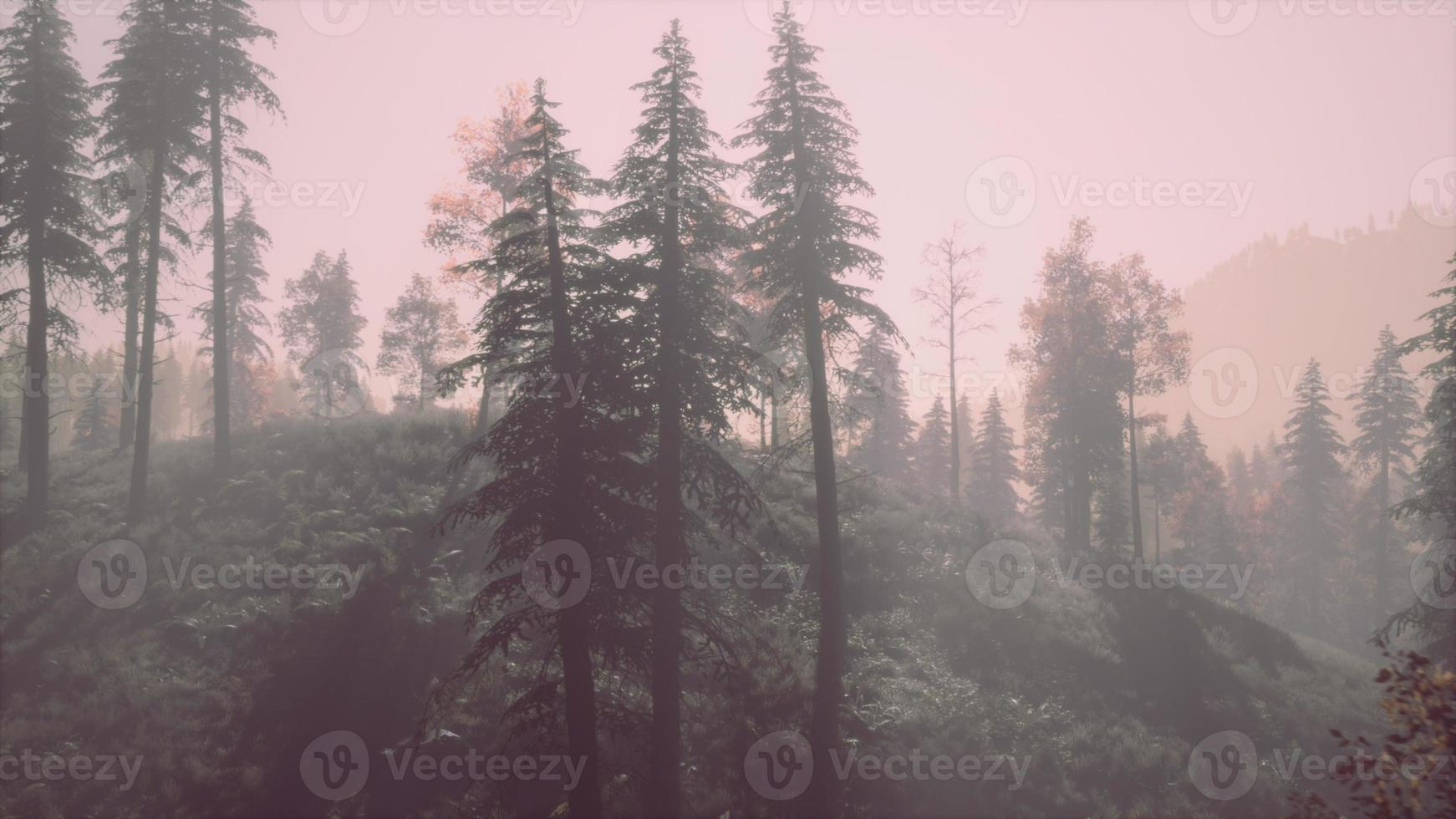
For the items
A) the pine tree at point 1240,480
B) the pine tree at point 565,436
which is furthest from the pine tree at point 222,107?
the pine tree at point 1240,480

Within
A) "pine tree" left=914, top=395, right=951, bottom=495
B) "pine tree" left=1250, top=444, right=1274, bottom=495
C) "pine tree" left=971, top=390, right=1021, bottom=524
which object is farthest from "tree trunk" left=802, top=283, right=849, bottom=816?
"pine tree" left=1250, top=444, right=1274, bottom=495

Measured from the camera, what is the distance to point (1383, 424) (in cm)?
3647

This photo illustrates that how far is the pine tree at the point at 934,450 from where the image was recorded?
4909 centimetres

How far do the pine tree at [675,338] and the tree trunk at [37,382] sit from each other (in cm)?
1865

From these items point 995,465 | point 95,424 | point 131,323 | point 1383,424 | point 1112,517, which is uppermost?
point 131,323

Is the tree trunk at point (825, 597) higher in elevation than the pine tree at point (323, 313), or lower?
lower

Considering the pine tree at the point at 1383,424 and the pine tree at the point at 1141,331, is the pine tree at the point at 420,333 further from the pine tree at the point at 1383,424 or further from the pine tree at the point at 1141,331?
the pine tree at the point at 1383,424

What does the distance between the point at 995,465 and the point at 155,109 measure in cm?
4808

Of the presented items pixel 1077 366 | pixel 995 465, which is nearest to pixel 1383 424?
pixel 995 465

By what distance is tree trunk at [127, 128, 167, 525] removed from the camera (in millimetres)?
19266

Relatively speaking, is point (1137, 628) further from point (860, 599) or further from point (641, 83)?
point (641, 83)

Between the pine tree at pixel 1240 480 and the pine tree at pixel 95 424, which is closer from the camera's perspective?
the pine tree at pixel 95 424

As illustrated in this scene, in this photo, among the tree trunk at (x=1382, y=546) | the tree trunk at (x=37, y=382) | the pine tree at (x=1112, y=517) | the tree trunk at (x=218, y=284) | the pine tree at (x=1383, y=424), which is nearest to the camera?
the tree trunk at (x=37, y=382)

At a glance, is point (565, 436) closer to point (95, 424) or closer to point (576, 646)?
point (576, 646)
